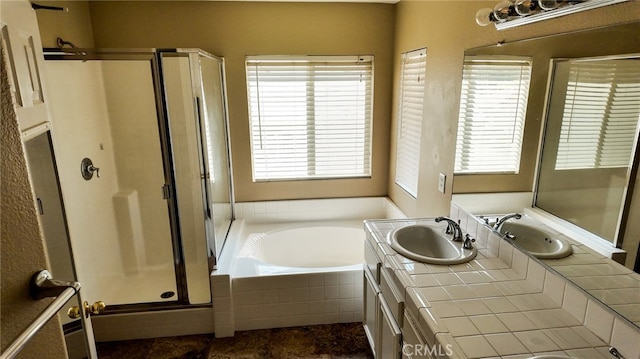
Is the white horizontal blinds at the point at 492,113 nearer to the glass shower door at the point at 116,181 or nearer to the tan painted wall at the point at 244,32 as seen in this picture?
the tan painted wall at the point at 244,32

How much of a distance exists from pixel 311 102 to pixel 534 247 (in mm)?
2273

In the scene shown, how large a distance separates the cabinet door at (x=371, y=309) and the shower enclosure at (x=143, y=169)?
109cm

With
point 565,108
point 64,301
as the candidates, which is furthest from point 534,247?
point 64,301

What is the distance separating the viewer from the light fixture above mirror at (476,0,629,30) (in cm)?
129

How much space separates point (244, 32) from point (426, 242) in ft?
7.48

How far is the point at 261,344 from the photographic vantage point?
8.08ft

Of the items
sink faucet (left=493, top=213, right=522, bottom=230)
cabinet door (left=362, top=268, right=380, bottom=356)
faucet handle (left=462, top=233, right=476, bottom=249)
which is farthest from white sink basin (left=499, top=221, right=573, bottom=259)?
cabinet door (left=362, top=268, right=380, bottom=356)

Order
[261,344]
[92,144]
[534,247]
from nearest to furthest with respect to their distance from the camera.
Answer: [534,247], [261,344], [92,144]

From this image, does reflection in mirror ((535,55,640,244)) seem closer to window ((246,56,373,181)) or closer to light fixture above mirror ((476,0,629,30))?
light fixture above mirror ((476,0,629,30))

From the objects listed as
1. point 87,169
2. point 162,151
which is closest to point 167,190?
point 162,151

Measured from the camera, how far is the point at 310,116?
11.0ft

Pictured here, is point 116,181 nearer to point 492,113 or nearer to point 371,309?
point 371,309

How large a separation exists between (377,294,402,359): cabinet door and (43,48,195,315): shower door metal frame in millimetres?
1298

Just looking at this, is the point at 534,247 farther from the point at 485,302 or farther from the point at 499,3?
the point at 499,3
